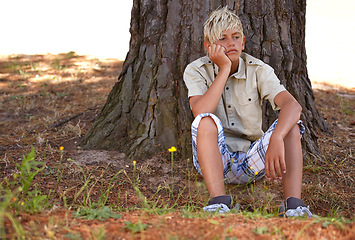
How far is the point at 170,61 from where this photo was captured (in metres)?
3.59

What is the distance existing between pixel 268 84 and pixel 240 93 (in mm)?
247

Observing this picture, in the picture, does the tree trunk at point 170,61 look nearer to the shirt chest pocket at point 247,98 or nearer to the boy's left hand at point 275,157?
the shirt chest pocket at point 247,98

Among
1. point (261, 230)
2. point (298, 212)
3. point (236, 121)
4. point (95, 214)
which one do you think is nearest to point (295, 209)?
point (298, 212)

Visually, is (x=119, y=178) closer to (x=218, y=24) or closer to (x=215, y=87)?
(x=215, y=87)

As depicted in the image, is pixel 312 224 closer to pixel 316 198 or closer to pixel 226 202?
pixel 226 202

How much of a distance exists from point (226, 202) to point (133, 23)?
209 centimetres

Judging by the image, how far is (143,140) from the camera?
3.65m

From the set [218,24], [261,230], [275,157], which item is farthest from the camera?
[218,24]

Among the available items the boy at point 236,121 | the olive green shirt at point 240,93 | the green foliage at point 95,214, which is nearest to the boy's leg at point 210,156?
the boy at point 236,121

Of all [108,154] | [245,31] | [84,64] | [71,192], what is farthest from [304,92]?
[84,64]

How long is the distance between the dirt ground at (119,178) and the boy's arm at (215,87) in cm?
58

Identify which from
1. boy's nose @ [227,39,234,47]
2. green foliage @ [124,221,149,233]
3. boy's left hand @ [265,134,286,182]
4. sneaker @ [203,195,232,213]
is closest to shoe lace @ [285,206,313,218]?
boy's left hand @ [265,134,286,182]

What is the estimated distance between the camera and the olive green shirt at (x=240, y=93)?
10.4ft

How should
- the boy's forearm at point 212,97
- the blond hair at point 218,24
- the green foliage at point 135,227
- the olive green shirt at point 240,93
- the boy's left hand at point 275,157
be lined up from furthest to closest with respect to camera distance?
1. the olive green shirt at point 240,93
2. the blond hair at point 218,24
3. the boy's forearm at point 212,97
4. the boy's left hand at point 275,157
5. the green foliage at point 135,227
